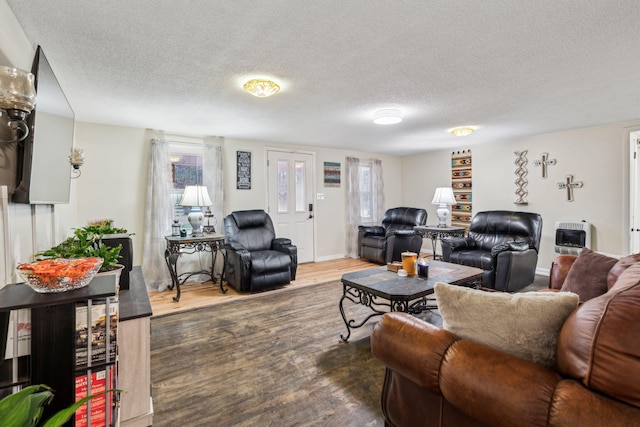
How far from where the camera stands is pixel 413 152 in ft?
21.1

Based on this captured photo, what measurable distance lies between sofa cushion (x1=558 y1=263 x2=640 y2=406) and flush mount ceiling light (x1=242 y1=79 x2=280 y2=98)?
244 cm

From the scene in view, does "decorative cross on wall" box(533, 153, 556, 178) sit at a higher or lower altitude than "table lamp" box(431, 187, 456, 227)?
higher

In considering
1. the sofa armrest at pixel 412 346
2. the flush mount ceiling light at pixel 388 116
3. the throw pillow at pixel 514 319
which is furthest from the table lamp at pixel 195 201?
the throw pillow at pixel 514 319

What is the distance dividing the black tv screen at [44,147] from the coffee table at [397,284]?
2.13 meters

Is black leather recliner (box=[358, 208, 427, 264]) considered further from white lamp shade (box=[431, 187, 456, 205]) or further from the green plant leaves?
the green plant leaves

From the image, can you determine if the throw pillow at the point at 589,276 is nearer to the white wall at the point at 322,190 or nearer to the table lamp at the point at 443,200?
the table lamp at the point at 443,200

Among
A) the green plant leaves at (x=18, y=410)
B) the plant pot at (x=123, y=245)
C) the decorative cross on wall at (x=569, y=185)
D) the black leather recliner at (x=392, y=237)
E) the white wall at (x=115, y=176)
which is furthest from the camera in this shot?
the black leather recliner at (x=392, y=237)

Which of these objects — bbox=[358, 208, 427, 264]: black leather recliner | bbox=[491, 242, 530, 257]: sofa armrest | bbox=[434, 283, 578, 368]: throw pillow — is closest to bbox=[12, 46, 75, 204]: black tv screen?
bbox=[434, 283, 578, 368]: throw pillow

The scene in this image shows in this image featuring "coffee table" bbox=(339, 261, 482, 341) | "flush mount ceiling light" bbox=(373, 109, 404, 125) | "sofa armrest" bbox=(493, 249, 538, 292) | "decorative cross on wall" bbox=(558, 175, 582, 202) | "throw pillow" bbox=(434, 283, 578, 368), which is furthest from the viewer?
"decorative cross on wall" bbox=(558, 175, 582, 202)

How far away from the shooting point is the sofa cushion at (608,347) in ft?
2.46

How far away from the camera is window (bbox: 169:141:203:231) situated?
4.43 metres

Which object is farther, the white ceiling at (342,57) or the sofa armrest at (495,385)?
the white ceiling at (342,57)

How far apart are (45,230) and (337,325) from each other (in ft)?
8.01

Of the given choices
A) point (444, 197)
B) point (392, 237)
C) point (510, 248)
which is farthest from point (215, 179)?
point (510, 248)
